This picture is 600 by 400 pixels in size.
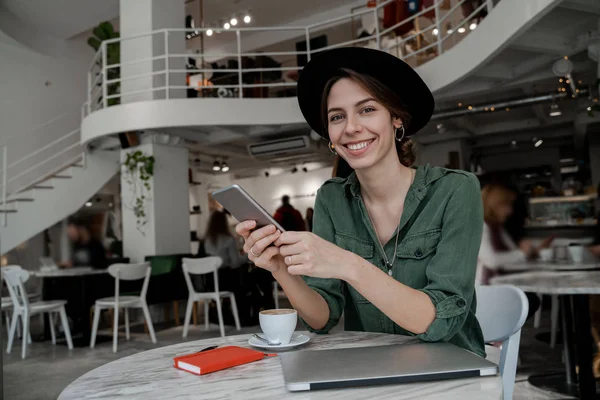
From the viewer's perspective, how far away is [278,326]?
38.3 inches

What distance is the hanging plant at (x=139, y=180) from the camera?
7020 mm

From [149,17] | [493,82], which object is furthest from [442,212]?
[149,17]

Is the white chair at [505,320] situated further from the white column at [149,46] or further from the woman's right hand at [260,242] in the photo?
the white column at [149,46]

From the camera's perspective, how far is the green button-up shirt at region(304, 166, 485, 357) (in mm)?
996

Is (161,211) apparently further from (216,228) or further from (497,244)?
(497,244)

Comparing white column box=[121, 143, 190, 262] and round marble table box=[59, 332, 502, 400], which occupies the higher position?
white column box=[121, 143, 190, 262]

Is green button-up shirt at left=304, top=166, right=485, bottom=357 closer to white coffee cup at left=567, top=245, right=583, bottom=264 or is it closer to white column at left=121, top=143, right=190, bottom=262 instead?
white coffee cup at left=567, top=245, right=583, bottom=264

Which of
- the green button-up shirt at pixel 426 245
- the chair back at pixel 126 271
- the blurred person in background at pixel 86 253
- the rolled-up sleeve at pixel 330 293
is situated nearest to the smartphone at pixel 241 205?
the green button-up shirt at pixel 426 245

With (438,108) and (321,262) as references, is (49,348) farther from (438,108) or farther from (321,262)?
(438,108)

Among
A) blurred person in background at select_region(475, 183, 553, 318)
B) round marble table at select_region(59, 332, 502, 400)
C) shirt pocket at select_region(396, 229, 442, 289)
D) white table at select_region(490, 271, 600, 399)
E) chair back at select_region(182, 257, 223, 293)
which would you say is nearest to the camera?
round marble table at select_region(59, 332, 502, 400)

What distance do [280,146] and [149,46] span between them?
2.47 m

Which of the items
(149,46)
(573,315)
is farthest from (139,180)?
(573,315)

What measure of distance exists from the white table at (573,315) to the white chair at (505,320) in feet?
2.13

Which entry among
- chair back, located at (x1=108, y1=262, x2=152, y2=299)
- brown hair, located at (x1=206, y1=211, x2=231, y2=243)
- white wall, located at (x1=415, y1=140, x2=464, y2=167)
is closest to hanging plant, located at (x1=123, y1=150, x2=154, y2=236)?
brown hair, located at (x1=206, y1=211, x2=231, y2=243)
